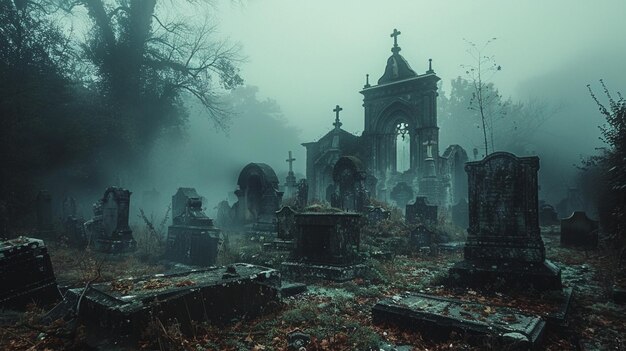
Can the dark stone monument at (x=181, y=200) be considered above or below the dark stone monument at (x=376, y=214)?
above

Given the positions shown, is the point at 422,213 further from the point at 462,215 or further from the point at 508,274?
the point at 508,274

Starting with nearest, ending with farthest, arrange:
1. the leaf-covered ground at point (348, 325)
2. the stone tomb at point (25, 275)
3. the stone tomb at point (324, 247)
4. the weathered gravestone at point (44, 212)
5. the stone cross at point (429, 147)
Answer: the leaf-covered ground at point (348, 325), the stone tomb at point (25, 275), the stone tomb at point (324, 247), the weathered gravestone at point (44, 212), the stone cross at point (429, 147)

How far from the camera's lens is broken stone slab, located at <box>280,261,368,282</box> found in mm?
7250

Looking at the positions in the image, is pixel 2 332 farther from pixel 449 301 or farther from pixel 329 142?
pixel 329 142

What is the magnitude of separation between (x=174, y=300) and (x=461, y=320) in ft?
10.6

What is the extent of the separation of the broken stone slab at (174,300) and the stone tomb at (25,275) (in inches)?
64.1

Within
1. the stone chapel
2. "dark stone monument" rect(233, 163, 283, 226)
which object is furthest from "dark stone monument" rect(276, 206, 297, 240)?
the stone chapel

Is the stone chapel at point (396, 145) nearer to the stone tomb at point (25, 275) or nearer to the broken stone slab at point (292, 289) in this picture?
the broken stone slab at point (292, 289)

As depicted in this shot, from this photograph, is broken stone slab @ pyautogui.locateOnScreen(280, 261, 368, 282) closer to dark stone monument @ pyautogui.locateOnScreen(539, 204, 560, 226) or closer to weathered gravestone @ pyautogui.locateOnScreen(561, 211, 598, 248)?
weathered gravestone @ pyautogui.locateOnScreen(561, 211, 598, 248)

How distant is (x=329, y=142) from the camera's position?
27531 millimetres

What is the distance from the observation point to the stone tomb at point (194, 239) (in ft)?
30.1

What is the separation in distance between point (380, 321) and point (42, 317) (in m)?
4.22

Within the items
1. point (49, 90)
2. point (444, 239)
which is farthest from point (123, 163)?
point (444, 239)

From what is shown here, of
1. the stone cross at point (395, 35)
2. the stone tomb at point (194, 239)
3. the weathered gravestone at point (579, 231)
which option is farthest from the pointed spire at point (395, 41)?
the stone tomb at point (194, 239)
